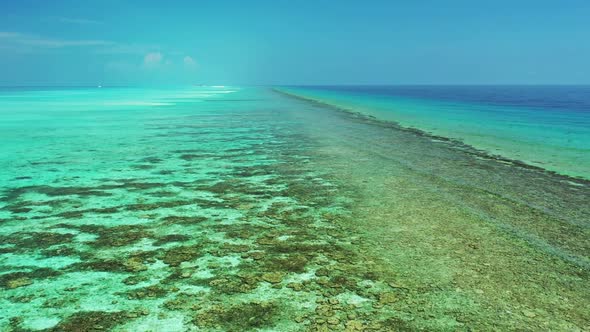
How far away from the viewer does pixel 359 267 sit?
14.4 ft

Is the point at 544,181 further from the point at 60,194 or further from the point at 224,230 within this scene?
the point at 60,194

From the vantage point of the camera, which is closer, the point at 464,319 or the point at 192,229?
the point at 464,319

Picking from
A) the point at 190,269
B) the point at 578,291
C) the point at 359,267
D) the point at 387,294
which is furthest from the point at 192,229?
the point at 578,291

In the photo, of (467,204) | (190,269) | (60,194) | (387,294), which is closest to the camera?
(387,294)

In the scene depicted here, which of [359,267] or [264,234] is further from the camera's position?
[264,234]

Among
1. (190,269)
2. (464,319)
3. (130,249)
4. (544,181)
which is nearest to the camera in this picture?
(464,319)

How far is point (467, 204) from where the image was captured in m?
6.84

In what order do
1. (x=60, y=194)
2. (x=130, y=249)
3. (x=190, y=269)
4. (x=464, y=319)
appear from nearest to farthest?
(x=464, y=319), (x=190, y=269), (x=130, y=249), (x=60, y=194)

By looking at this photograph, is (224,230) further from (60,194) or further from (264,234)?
(60,194)

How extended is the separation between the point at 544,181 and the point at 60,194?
9.59 metres

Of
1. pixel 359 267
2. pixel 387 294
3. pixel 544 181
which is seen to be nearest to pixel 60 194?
pixel 359 267

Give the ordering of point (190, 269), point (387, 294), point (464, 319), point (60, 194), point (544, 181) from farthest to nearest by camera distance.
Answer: point (544, 181), point (60, 194), point (190, 269), point (387, 294), point (464, 319)

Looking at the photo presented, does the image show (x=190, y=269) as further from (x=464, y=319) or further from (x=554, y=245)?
(x=554, y=245)

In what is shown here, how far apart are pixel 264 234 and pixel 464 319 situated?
8.74ft
